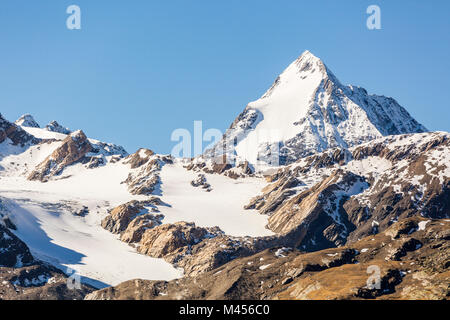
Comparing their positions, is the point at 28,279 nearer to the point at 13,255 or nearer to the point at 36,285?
the point at 36,285

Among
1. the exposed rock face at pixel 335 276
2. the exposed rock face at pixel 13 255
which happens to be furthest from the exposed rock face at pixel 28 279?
the exposed rock face at pixel 335 276

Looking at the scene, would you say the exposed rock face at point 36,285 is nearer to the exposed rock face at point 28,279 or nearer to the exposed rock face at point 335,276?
the exposed rock face at point 28,279

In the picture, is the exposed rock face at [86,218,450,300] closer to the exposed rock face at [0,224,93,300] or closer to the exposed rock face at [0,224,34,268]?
the exposed rock face at [0,224,93,300]

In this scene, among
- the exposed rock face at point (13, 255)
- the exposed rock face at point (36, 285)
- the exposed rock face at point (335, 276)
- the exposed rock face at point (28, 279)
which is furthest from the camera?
the exposed rock face at point (13, 255)

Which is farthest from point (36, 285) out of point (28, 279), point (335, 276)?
point (335, 276)
